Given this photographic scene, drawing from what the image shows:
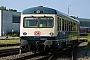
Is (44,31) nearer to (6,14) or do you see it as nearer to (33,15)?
(33,15)

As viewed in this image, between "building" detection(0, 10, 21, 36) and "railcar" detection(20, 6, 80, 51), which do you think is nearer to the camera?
"railcar" detection(20, 6, 80, 51)

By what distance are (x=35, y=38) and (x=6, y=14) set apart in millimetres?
52952

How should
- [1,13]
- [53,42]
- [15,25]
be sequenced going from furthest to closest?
[15,25]
[1,13]
[53,42]

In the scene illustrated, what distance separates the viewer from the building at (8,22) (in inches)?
2546

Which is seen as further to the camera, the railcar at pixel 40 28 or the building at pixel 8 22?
the building at pixel 8 22

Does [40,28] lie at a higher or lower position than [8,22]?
lower

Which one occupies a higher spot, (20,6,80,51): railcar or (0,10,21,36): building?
(0,10,21,36): building

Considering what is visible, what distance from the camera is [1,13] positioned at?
64.8 m

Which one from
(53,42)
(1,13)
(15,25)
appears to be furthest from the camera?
(15,25)

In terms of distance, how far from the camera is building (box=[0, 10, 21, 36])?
2546 inches

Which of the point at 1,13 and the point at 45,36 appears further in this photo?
the point at 1,13

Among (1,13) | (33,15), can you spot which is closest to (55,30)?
(33,15)

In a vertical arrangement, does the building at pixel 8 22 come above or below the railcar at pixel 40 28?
above

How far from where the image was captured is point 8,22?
67.1 m
